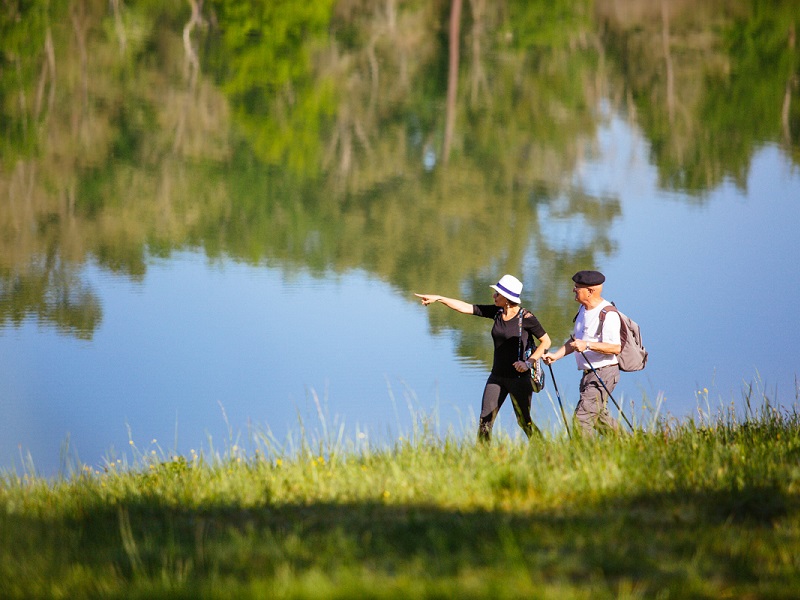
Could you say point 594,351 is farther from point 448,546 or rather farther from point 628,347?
point 448,546

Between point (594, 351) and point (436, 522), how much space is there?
11.3 ft

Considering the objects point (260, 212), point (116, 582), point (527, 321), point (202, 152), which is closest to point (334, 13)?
point (202, 152)

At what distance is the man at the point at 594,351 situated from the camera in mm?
9297

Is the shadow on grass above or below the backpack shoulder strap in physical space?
below

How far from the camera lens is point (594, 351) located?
31.3ft

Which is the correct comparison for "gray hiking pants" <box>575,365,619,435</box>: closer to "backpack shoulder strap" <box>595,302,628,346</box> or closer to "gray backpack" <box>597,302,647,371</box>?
"gray backpack" <box>597,302,647,371</box>

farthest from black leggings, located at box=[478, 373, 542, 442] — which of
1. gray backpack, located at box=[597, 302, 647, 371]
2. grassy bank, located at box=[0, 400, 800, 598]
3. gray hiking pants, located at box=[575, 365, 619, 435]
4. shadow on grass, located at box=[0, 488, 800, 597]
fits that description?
shadow on grass, located at box=[0, 488, 800, 597]

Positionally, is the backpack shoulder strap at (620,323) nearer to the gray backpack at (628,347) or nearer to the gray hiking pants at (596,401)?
the gray backpack at (628,347)

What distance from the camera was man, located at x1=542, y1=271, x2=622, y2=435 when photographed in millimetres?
9297

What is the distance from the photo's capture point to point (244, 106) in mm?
51750

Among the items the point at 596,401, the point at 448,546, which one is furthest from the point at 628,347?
the point at 448,546

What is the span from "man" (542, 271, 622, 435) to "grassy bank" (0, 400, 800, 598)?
0.60 meters

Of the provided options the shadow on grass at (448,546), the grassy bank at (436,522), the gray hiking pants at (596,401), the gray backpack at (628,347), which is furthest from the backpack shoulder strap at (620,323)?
the shadow on grass at (448,546)

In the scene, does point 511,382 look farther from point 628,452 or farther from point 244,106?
point 244,106
